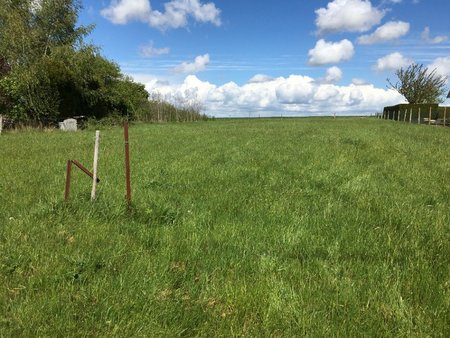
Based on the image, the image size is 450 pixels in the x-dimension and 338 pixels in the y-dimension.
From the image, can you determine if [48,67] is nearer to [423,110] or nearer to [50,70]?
[50,70]

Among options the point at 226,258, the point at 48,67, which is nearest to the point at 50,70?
the point at 48,67

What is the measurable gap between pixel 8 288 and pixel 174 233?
2.19 meters

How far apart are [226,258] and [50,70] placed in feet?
96.4

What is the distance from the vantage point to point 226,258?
4.75 meters

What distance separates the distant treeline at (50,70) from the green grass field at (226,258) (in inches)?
897

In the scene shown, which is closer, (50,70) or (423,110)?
(50,70)

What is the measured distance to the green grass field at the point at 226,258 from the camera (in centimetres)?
350

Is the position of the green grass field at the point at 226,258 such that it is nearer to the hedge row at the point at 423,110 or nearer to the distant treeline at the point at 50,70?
the distant treeline at the point at 50,70

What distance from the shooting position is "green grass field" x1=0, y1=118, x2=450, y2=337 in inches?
138

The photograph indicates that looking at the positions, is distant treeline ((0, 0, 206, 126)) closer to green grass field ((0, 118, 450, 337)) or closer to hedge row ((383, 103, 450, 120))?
green grass field ((0, 118, 450, 337))

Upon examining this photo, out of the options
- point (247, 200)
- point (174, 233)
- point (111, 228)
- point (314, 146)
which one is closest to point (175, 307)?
point (174, 233)

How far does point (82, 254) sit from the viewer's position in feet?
15.1

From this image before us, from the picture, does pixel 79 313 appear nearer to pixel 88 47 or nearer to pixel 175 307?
pixel 175 307

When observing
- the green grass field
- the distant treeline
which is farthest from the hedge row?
the green grass field
